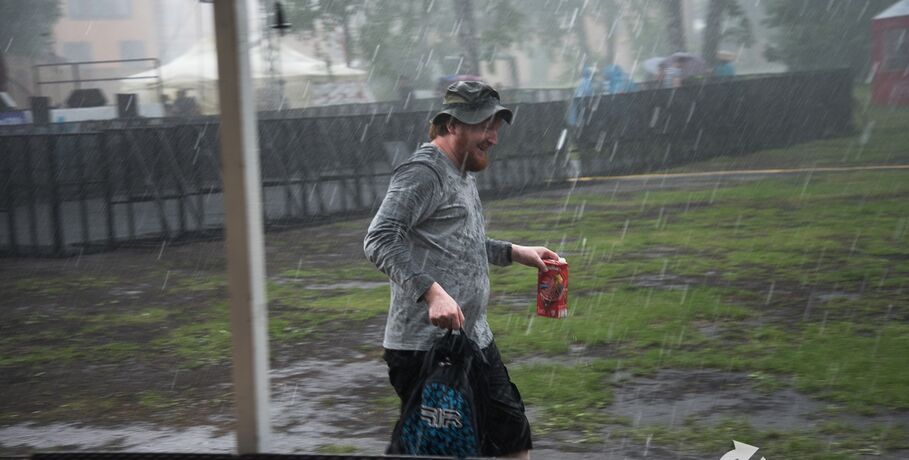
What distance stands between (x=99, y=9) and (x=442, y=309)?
2940 centimetres

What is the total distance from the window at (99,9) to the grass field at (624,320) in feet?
43.8

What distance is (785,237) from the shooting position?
1214 centimetres

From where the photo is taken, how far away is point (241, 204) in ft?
10.9

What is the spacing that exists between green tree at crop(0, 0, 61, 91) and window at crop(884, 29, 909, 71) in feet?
62.6

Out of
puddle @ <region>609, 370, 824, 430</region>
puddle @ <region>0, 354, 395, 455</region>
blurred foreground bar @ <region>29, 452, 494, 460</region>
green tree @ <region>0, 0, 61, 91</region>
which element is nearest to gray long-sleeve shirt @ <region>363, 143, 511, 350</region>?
blurred foreground bar @ <region>29, 452, 494, 460</region>

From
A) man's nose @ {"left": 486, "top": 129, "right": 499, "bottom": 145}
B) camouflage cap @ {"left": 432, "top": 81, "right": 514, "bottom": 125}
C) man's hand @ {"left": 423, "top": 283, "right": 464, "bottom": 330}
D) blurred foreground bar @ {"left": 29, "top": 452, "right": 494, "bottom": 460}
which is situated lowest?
blurred foreground bar @ {"left": 29, "top": 452, "right": 494, "bottom": 460}

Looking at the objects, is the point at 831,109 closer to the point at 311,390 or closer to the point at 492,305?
the point at 492,305

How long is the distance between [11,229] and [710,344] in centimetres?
894

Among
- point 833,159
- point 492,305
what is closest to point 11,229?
point 492,305

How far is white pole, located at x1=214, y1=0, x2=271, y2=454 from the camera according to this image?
3295 mm

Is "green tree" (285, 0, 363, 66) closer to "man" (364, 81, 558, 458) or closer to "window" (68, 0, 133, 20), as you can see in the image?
"window" (68, 0, 133, 20)

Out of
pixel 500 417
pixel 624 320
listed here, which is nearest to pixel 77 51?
pixel 624 320

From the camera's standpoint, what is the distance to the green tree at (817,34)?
3020cm

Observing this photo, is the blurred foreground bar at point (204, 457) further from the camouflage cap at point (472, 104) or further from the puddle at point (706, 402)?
the puddle at point (706, 402)
